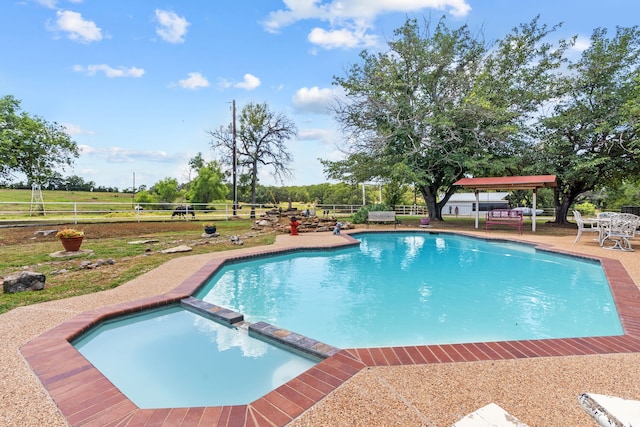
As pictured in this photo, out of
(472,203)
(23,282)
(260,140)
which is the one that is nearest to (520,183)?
(23,282)

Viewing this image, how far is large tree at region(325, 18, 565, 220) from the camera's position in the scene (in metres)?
14.7

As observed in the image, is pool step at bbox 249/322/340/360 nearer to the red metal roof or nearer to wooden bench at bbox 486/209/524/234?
wooden bench at bbox 486/209/524/234

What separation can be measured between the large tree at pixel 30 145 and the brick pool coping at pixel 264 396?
18.8 m

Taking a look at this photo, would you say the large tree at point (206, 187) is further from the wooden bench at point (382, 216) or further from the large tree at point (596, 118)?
the large tree at point (596, 118)

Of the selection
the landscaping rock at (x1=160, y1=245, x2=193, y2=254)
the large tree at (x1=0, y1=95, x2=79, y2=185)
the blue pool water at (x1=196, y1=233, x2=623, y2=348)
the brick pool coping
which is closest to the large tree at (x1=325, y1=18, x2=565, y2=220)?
the blue pool water at (x1=196, y1=233, x2=623, y2=348)

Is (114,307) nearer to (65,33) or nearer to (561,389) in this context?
(561,389)

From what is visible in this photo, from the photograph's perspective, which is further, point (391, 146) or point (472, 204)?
point (472, 204)

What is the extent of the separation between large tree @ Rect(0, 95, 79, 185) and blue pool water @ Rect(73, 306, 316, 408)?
18.6 meters

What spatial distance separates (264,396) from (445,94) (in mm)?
16900

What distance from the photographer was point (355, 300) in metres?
4.92

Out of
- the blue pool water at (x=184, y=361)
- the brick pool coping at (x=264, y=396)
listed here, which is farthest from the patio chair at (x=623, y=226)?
the blue pool water at (x=184, y=361)

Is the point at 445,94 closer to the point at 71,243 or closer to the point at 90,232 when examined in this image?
the point at 71,243

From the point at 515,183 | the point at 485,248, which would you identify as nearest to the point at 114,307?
the point at 485,248

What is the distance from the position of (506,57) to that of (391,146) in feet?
23.6
